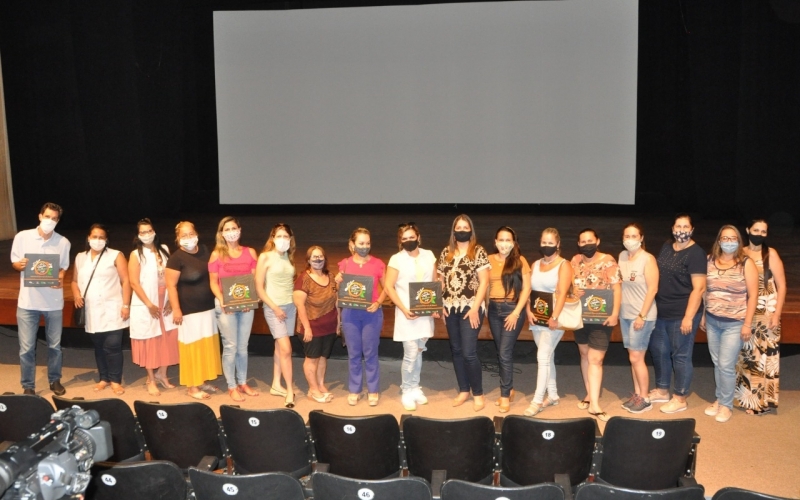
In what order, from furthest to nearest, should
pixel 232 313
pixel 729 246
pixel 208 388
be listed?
pixel 208 388
pixel 232 313
pixel 729 246

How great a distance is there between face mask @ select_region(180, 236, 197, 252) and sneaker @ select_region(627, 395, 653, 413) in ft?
11.7

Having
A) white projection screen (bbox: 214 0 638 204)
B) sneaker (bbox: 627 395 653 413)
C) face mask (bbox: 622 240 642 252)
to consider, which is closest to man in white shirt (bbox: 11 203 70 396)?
face mask (bbox: 622 240 642 252)

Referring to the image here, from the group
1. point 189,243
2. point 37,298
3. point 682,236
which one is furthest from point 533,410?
point 37,298

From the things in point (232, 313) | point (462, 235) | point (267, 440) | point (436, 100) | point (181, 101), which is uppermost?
point (181, 101)

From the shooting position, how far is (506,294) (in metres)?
5.57

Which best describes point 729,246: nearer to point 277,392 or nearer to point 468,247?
point 468,247

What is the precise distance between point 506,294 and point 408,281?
0.74 meters

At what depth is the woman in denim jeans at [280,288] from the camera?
5.76 metres

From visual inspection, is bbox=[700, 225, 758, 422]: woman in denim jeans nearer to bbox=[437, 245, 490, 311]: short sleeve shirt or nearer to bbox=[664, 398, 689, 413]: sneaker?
bbox=[664, 398, 689, 413]: sneaker

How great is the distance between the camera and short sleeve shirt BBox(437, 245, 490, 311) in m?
5.57

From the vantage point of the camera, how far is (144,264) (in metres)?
5.98

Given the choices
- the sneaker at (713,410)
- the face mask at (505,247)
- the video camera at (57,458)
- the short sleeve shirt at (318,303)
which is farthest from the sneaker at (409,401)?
the video camera at (57,458)

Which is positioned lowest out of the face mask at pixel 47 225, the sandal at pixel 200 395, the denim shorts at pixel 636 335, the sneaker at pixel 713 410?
the sneaker at pixel 713 410

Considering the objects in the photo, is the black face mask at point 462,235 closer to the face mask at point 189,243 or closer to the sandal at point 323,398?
the sandal at point 323,398
